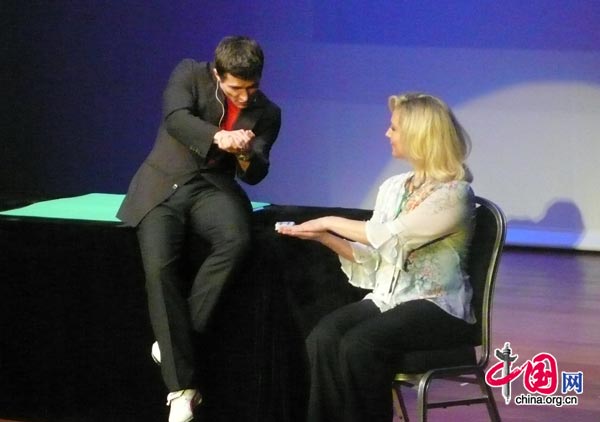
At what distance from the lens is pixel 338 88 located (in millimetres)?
7277

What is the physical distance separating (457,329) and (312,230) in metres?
0.48

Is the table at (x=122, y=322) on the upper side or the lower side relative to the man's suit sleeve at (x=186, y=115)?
lower

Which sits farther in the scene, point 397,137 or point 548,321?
point 548,321

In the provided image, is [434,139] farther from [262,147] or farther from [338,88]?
[338,88]

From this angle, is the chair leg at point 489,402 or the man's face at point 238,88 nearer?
the chair leg at point 489,402

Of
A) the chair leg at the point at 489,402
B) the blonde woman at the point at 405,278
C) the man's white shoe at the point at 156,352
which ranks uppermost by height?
the blonde woman at the point at 405,278

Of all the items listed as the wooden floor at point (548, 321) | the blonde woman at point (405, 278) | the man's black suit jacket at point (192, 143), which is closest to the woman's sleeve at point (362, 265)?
the blonde woman at point (405, 278)

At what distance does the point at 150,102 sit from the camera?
7684mm

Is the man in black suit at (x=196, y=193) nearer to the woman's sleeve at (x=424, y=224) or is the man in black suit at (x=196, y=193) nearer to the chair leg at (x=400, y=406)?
the woman's sleeve at (x=424, y=224)

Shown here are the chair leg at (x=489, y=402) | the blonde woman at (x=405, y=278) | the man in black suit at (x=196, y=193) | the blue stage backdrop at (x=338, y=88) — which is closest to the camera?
the blonde woman at (x=405, y=278)

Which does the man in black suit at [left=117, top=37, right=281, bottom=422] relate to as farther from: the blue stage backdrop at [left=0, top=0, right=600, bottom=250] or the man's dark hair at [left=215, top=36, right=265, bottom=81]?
the blue stage backdrop at [left=0, top=0, right=600, bottom=250]

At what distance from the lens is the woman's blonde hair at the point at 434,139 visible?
2.67 m

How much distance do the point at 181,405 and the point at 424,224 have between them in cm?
86

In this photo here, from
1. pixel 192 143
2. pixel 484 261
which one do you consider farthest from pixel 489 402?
pixel 192 143
